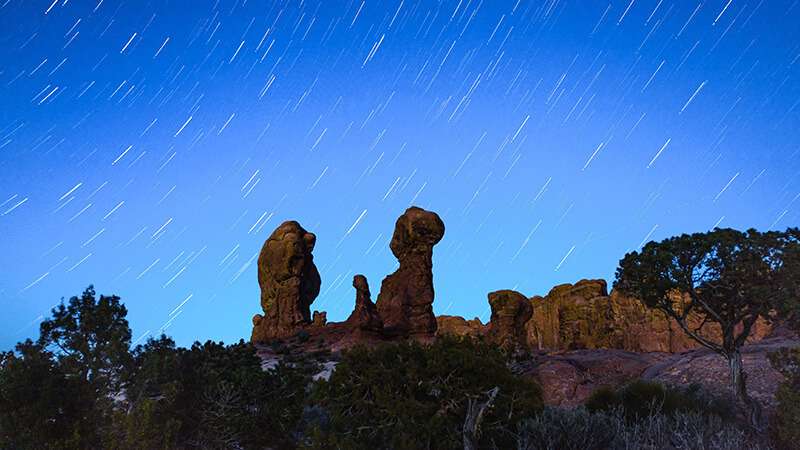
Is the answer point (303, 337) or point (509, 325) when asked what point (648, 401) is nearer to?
point (509, 325)

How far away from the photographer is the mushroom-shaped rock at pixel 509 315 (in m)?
50.9

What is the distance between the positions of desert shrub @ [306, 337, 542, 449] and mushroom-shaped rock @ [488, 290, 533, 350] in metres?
37.0

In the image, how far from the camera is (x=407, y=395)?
1352cm

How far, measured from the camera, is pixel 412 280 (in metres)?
54.3

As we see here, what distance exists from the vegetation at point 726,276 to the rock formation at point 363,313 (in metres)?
27.4

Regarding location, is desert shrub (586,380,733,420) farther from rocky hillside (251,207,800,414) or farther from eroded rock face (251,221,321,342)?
eroded rock face (251,221,321,342)

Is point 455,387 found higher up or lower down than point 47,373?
lower down

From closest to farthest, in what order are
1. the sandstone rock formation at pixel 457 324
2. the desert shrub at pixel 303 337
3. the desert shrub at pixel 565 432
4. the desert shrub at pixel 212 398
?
the desert shrub at pixel 565 432 < the desert shrub at pixel 212 398 < the desert shrub at pixel 303 337 < the sandstone rock formation at pixel 457 324

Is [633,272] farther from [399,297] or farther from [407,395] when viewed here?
[399,297]

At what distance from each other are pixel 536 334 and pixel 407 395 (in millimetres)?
65083


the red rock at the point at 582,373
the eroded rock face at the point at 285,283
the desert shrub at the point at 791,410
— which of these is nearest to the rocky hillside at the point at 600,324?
the red rock at the point at 582,373

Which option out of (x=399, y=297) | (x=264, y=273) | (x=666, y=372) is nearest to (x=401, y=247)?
(x=399, y=297)

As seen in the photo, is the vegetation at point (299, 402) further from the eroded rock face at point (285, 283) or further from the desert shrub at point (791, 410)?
the eroded rock face at point (285, 283)

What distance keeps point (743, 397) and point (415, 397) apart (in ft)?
52.6
